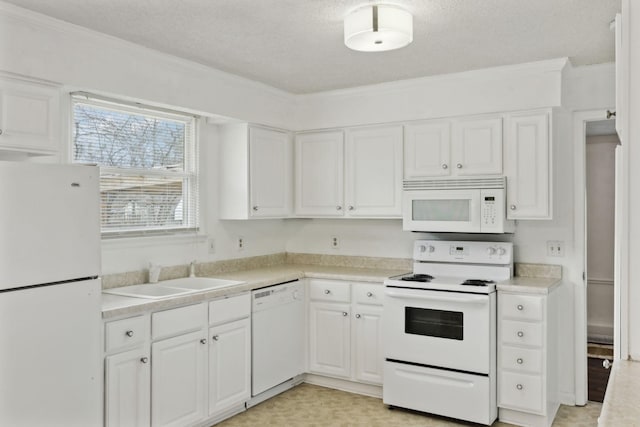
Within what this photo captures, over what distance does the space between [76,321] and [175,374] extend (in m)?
0.84

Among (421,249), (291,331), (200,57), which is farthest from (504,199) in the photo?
(200,57)

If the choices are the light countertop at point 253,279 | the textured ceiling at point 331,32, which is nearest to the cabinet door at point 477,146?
the textured ceiling at point 331,32

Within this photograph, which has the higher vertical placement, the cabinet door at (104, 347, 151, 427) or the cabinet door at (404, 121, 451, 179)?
the cabinet door at (404, 121, 451, 179)

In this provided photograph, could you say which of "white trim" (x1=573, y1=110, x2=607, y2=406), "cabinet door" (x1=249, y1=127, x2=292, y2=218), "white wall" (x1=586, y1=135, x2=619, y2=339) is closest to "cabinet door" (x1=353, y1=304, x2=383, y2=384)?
"cabinet door" (x1=249, y1=127, x2=292, y2=218)

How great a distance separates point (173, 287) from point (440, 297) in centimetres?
179

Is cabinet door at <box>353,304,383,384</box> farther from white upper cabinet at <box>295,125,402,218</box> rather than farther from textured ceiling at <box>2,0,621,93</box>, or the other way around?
textured ceiling at <box>2,0,621,93</box>

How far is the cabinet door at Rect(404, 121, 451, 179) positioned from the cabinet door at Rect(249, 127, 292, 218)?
1.05 meters

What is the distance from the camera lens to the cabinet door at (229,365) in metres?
3.35

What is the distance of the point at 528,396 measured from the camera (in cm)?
339

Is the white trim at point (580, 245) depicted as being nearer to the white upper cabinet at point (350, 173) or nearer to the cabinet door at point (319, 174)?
the white upper cabinet at point (350, 173)

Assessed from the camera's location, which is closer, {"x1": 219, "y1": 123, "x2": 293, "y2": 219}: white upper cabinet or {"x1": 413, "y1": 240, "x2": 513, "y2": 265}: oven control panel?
{"x1": 413, "y1": 240, "x2": 513, "y2": 265}: oven control panel

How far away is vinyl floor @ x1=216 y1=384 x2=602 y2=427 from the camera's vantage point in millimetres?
3490

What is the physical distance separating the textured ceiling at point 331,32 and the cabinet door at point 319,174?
2.41ft

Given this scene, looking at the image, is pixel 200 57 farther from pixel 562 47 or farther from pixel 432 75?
pixel 562 47
